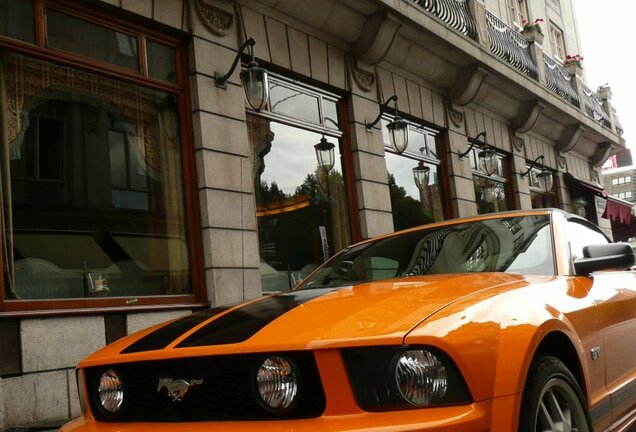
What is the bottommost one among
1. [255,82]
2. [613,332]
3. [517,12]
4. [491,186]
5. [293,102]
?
[613,332]

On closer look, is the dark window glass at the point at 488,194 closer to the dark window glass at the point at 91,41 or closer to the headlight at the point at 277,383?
the dark window glass at the point at 91,41

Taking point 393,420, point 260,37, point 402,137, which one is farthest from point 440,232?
point 402,137

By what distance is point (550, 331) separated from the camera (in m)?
2.52

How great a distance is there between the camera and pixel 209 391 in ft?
7.30

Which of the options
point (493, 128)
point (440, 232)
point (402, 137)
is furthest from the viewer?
point (493, 128)

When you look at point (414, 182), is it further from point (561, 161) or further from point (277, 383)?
point (277, 383)

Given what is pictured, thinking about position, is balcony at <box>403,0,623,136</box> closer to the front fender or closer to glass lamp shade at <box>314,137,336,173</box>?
glass lamp shade at <box>314,137,336,173</box>

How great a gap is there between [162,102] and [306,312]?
5408 millimetres

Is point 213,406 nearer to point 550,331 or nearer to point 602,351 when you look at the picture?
→ point 550,331

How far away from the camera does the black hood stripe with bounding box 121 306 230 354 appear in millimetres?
2502

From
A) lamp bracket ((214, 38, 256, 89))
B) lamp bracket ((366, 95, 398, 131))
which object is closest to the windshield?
lamp bracket ((214, 38, 256, 89))

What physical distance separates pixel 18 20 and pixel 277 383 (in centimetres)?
526

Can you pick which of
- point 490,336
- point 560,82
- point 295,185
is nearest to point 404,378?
point 490,336

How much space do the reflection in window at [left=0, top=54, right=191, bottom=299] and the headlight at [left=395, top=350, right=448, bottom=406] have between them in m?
4.47
